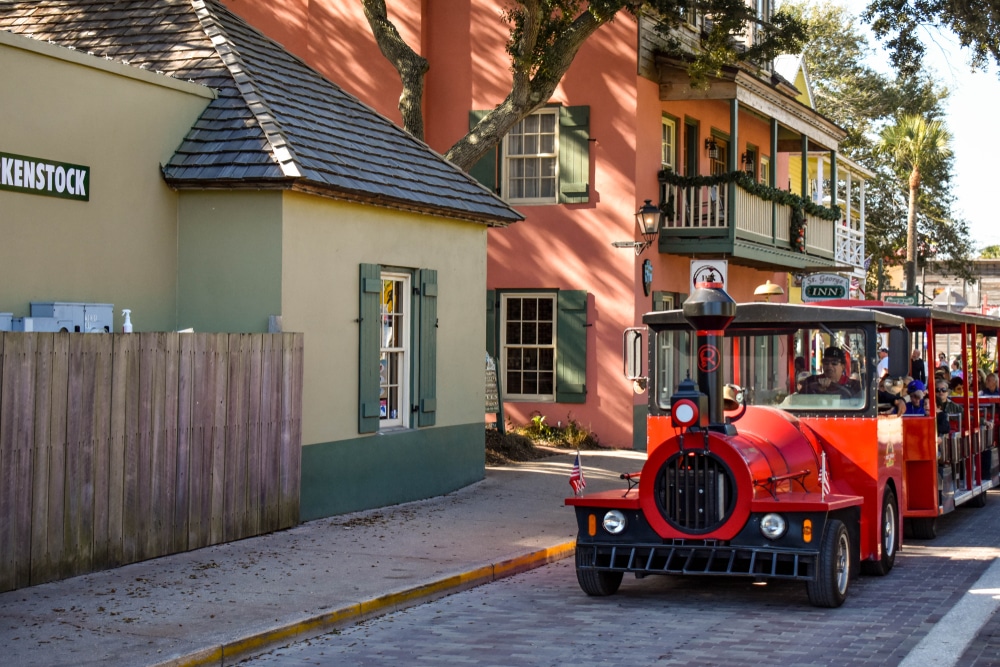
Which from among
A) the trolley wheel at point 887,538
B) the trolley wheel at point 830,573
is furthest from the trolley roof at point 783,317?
the trolley wheel at point 830,573

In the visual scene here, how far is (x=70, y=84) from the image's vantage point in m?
11.6

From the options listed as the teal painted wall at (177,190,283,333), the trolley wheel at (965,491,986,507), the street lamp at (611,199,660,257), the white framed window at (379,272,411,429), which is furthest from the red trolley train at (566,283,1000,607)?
the street lamp at (611,199,660,257)

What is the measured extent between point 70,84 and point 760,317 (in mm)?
6431

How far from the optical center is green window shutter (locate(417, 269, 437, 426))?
14750 millimetres

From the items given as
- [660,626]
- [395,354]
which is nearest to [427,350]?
[395,354]

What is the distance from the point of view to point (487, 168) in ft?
72.7

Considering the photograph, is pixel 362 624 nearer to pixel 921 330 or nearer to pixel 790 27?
pixel 921 330

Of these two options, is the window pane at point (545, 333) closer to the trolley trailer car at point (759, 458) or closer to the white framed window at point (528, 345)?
the white framed window at point (528, 345)

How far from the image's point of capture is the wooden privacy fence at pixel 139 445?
905 cm

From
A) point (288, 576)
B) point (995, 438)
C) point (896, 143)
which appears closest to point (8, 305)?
point (288, 576)

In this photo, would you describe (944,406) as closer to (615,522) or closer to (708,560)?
(708,560)

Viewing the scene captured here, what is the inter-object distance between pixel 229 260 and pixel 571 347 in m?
9.87

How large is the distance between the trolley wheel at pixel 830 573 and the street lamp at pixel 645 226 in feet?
39.7

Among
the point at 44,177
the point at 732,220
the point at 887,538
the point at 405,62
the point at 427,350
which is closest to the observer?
the point at 887,538
